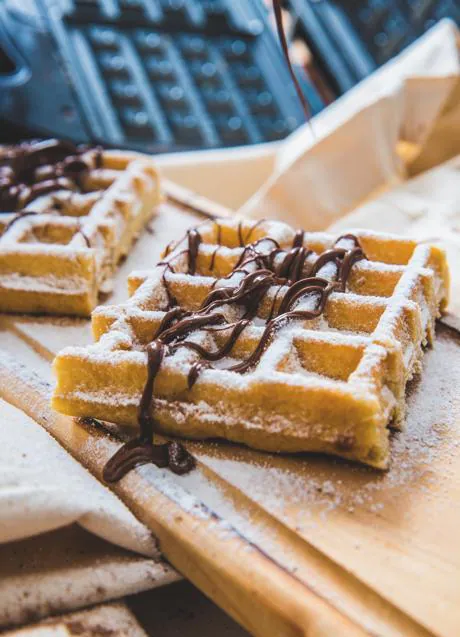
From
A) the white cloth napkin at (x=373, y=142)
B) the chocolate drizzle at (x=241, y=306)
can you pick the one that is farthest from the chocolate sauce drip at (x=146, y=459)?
the white cloth napkin at (x=373, y=142)

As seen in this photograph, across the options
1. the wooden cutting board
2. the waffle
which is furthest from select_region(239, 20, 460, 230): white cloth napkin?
the wooden cutting board

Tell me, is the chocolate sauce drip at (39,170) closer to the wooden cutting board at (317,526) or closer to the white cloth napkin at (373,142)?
the white cloth napkin at (373,142)

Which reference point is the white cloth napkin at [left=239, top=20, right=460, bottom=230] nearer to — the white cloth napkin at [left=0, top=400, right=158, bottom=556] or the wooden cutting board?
the wooden cutting board

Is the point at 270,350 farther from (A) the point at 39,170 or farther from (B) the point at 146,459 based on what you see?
(A) the point at 39,170

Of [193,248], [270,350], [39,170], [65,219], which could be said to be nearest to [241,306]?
[270,350]

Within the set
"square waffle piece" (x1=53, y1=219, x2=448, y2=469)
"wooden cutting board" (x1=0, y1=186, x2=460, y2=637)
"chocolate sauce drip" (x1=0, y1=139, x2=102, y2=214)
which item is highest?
"chocolate sauce drip" (x1=0, y1=139, x2=102, y2=214)

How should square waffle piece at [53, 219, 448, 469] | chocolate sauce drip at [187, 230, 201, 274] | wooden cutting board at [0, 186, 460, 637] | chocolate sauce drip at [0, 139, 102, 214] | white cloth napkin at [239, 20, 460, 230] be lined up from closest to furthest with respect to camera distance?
1. wooden cutting board at [0, 186, 460, 637]
2. square waffle piece at [53, 219, 448, 469]
3. chocolate sauce drip at [187, 230, 201, 274]
4. chocolate sauce drip at [0, 139, 102, 214]
5. white cloth napkin at [239, 20, 460, 230]

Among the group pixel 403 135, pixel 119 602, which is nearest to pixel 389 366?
pixel 119 602
